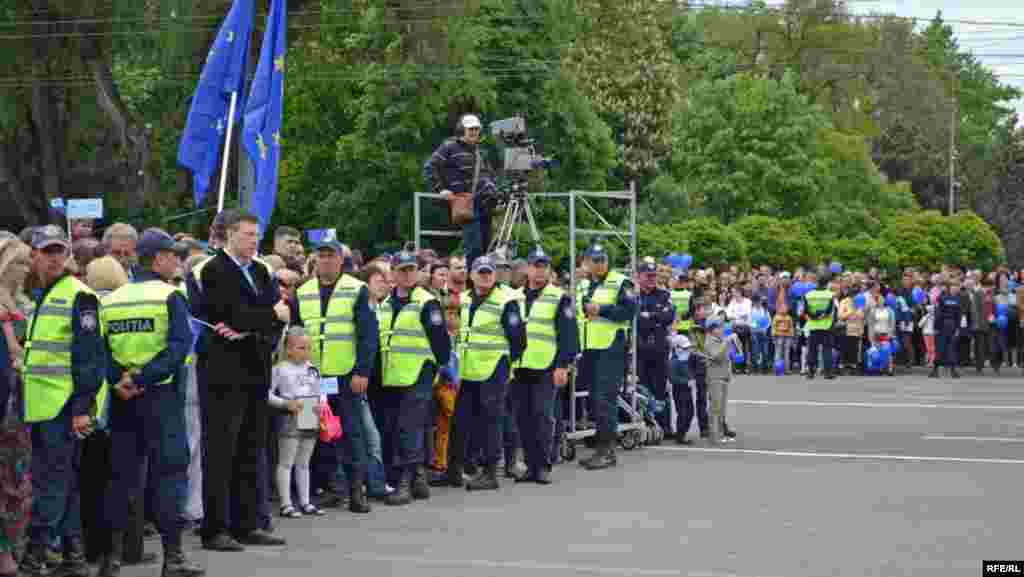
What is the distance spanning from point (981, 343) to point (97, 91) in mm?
19278

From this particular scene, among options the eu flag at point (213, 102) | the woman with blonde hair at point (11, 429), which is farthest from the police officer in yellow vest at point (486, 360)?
the woman with blonde hair at point (11, 429)

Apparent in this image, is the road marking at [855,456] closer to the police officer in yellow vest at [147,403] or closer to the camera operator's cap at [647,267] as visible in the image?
the camera operator's cap at [647,267]

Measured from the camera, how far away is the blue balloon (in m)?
34.5

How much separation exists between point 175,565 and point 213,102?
8140 mm

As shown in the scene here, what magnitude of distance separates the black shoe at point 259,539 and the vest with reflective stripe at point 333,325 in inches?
87.8

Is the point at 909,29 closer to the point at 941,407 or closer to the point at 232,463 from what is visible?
the point at 941,407

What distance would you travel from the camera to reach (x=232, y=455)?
1270 cm

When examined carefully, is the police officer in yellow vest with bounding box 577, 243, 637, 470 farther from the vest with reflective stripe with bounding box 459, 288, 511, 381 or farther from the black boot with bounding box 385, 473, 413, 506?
the black boot with bounding box 385, 473, 413, 506

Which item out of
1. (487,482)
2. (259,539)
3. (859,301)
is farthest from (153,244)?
(859,301)

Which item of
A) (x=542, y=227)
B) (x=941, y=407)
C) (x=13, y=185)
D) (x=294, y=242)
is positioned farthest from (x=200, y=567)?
(x=542, y=227)

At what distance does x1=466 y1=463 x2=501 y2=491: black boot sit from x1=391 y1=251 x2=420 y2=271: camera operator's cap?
193 cm

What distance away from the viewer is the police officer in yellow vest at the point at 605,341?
18469 millimetres

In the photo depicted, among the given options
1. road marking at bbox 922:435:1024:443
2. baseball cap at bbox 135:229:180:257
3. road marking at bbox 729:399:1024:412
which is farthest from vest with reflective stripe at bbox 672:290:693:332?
baseball cap at bbox 135:229:180:257

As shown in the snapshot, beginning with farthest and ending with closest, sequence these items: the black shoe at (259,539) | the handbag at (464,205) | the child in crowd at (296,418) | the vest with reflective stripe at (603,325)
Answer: the handbag at (464,205), the vest with reflective stripe at (603,325), the child in crowd at (296,418), the black shoe at (259,539)
